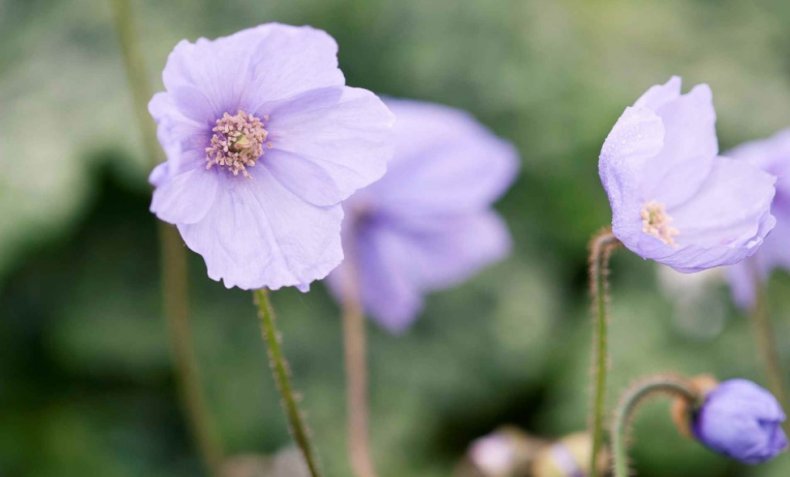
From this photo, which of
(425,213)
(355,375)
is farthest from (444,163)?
(355,375)

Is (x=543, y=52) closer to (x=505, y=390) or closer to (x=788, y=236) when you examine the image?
(x=505, y=390)

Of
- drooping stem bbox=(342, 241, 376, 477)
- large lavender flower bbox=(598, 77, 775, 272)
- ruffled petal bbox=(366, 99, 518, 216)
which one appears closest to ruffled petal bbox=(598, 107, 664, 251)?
large lavender flower bbox=(598, 77, 775, 272)

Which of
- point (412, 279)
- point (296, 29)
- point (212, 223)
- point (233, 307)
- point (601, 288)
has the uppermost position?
point (296, 29)

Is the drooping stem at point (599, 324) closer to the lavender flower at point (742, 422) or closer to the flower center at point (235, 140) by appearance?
the lavender flower at point (742, 422)

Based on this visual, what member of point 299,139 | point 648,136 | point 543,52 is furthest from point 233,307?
point 648,136

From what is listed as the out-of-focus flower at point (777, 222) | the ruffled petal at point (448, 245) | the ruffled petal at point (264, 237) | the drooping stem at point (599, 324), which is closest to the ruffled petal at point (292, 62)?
the ruffled petal at point (264, 237)
